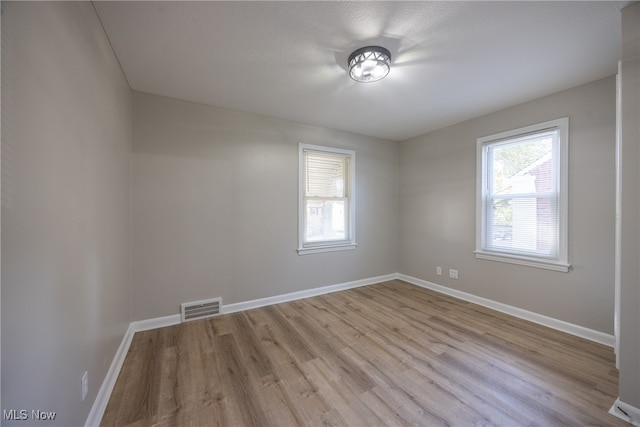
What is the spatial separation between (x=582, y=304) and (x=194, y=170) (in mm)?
4399

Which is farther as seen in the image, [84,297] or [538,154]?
[538,154]

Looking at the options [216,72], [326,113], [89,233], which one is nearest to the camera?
[89,233]

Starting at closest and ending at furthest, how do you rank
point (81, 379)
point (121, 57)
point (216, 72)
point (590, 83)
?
point (81, 379), point (121, 57), point (216, 72), point (590, 83)

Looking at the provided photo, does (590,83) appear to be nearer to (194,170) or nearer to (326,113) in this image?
(326,113)

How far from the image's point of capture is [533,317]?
2.72 meters

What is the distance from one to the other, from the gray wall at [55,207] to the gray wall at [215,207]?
0.83m

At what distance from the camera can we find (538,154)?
2742 mm

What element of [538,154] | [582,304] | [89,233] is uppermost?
[538,154]

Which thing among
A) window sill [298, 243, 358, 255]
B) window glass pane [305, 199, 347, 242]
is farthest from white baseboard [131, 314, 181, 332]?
window glass pane [305, 199, 347, 242]

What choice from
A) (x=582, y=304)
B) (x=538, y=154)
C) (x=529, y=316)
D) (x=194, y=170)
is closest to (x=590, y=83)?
(x=538, y=154)

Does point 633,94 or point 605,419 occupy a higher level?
point 633,94

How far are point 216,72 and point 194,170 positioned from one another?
3.71 ft

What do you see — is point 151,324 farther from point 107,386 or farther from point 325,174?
point 325,174

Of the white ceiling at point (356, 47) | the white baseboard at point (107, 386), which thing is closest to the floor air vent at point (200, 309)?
the white baseboard at point (107, 386)
